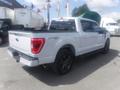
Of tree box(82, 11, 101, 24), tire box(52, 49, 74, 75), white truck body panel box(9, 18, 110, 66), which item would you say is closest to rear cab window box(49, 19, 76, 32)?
white truck body panel box(9, 18, 110, 66)

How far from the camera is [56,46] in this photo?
534 centimetres

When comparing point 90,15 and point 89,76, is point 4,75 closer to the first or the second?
point 89,76

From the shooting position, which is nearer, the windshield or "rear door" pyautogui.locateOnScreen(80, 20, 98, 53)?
the windshield

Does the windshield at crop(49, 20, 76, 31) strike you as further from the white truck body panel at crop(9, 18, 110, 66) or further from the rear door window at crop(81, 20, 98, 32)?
the rear door window at crop(81, 20, 98, 32)

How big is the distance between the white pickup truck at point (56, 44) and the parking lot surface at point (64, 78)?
0.46 meters

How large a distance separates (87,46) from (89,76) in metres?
1.49

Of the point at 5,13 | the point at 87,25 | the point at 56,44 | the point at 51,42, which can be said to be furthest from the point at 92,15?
the point at 51,42

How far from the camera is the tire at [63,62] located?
5.55 metres

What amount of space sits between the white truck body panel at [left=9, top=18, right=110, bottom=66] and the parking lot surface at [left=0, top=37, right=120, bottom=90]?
2.12ft

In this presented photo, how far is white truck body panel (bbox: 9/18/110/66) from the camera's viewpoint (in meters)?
4.95

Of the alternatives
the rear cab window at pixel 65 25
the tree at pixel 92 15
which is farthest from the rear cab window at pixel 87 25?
the tree at pixel 92 15

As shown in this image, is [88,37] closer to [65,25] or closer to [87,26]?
[87,26]

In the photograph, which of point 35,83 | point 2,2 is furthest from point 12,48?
point 2,2

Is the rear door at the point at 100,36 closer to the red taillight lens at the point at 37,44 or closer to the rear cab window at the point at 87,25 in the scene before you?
the rear cab window at the point at 87,25
